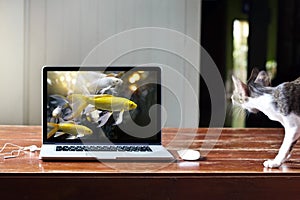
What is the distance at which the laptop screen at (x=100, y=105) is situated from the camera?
1.50m

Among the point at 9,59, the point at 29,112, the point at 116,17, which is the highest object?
the point at 116,17

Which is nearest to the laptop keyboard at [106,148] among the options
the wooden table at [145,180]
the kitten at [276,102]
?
the wooden table at [145,180]

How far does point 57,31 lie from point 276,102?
5.67ft

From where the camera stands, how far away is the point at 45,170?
1248 mm

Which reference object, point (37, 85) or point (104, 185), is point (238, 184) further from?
point (37, 85)

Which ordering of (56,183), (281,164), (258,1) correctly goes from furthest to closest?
(258,1) < (281,164) < (56,183)

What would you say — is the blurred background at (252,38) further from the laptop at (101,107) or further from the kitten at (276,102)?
the kitten at (276,102)

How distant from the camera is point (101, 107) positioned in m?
1.49

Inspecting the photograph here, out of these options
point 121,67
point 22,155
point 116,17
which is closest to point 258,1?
point 116,17

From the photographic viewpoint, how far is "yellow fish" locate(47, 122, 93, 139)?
150cm

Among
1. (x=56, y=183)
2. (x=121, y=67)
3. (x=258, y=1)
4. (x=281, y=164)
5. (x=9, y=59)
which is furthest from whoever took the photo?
(x=258, y=1)

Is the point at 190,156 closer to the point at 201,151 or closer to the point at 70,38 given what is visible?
the point at 201,151

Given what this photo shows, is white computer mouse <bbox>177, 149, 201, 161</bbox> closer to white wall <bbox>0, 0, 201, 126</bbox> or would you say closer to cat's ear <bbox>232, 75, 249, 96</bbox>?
cat's ear <bbox>232, 75, 249, 96</bbox>

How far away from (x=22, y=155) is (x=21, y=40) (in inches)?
56.8
